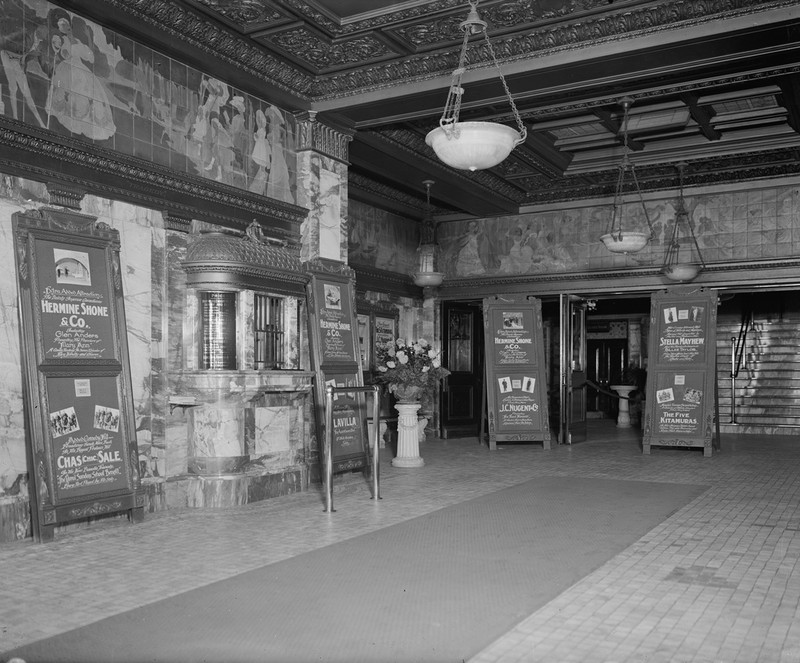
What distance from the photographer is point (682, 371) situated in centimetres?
1130

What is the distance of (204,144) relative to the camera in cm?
718

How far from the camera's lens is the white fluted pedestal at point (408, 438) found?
31.2 ft

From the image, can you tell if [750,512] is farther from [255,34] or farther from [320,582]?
[255,34]

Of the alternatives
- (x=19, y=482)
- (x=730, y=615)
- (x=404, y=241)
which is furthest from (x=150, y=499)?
(x=404, y=241)

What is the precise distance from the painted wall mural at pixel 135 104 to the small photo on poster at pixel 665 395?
242 inches

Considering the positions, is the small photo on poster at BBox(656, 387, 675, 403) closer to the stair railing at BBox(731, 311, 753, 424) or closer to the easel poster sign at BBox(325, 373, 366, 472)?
the easel poster sign at BBox(325, 373, 366, 472)

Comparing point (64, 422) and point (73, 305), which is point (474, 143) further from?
Result: point (64, 422)

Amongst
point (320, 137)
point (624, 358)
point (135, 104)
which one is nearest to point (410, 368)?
point (320, 137)

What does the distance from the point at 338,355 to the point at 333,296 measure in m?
0.61

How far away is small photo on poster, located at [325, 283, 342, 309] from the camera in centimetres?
806

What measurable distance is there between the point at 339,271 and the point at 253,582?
14.6ft

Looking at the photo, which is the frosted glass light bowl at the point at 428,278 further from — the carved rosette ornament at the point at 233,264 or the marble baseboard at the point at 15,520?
the marble baseboard at the point at 15,520

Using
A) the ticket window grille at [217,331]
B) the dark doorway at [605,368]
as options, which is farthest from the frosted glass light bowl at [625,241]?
the dark doorway at [605,368]

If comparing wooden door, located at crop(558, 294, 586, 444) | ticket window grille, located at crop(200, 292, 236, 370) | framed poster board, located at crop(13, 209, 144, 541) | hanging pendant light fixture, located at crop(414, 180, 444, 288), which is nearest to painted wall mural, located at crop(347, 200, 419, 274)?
hanging pendant light fixture, located at crop(414, 180, 444, 288)
